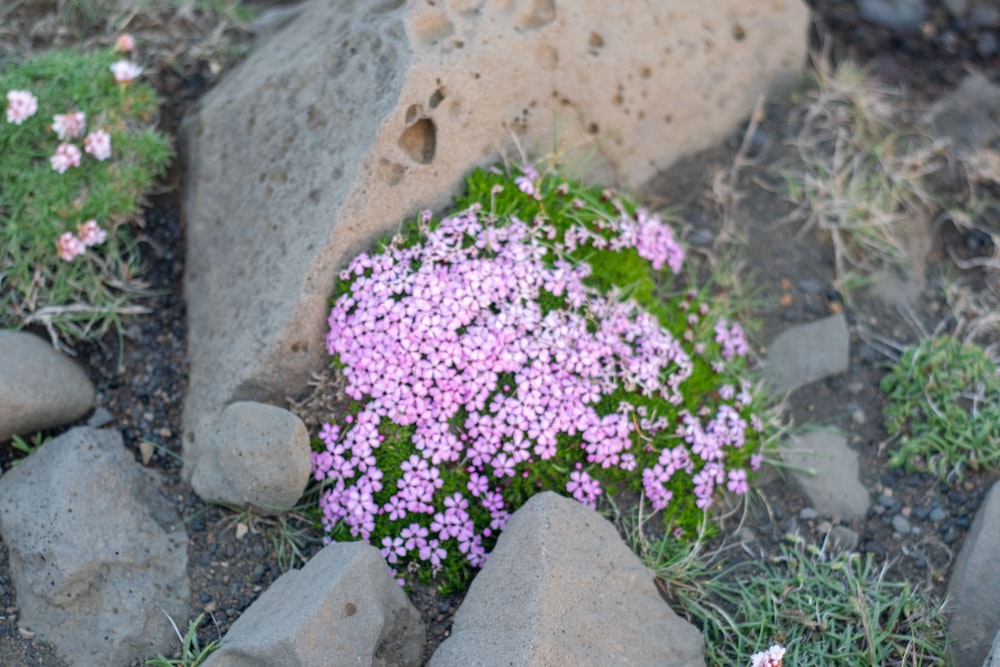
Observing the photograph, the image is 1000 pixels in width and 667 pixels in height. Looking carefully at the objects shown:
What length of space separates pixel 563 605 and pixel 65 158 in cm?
273

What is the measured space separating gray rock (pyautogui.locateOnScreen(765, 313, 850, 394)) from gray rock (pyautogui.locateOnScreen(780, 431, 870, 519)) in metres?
0.30

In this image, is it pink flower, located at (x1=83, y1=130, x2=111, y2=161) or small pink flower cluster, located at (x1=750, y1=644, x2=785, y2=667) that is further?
pink flower, located at (x1=83, y1=130, x2=111, y2=161)

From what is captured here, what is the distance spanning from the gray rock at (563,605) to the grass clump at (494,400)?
294 mm

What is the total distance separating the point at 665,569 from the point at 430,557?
2.73ft

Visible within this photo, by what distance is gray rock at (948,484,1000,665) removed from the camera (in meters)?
3.46

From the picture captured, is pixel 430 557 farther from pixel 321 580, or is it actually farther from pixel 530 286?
pixel 530 286

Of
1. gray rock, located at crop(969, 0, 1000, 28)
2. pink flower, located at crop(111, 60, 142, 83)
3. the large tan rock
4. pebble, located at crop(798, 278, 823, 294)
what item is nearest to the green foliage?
the large tan rock

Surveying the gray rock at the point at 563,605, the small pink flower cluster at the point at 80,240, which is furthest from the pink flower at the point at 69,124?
→ the gray rock at the point at 563,605

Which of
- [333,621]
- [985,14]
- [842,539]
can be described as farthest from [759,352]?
[985,14]

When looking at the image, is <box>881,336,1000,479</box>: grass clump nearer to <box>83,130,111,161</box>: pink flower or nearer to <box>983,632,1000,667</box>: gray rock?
<box>983,632,1000,667</box>: gray rock

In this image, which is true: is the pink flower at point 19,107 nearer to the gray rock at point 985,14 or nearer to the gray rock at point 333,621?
the gray rock at point 333,621

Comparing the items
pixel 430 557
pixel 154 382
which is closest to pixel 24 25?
pixel 154 382

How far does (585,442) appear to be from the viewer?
3.70 m

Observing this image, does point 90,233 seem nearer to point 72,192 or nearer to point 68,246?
point 68,246
